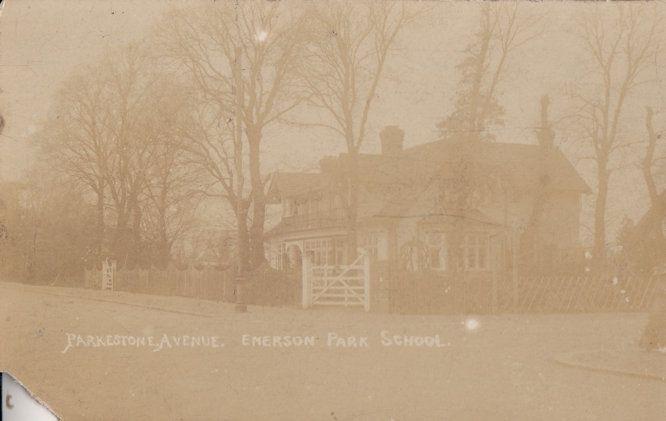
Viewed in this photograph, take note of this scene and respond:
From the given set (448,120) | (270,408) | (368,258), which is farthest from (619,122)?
(270,408)

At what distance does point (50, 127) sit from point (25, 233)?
90 cm

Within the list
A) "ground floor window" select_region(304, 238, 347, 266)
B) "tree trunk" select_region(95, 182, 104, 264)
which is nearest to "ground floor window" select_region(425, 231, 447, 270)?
"ground floor window" select_region(304, 238, 347, 266)

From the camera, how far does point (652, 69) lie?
534cm

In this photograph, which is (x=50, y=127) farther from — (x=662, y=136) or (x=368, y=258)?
(x=662, y=136)

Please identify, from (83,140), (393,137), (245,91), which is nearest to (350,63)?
(393,137)

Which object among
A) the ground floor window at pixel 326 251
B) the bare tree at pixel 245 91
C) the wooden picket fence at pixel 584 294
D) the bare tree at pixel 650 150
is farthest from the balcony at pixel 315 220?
the bare tree at pixel 650 150

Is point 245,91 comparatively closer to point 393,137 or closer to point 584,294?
point 393,137

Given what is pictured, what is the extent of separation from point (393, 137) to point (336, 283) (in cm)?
132

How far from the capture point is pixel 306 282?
5.93 m

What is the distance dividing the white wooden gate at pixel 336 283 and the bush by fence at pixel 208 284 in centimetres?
14

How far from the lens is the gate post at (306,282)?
231 inches

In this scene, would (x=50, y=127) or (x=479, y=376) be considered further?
(x=50, y=127)

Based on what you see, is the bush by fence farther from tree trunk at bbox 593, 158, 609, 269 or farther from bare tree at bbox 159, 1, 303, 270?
tree trunk at bbox 593, 158, 609, 269

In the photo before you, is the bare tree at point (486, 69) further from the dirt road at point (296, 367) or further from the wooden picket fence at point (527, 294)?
the dirt road at point (296, 367)
